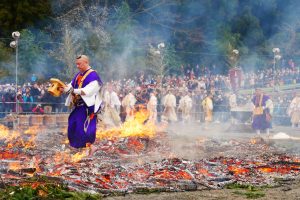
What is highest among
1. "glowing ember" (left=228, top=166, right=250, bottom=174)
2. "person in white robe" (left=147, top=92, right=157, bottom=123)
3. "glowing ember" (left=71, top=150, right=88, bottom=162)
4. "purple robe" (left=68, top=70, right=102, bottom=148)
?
"person in white robe" (left=147, top=92, right=157, bottom=123)

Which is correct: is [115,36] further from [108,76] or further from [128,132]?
[128,132]

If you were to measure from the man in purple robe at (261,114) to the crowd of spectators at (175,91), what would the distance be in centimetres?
657

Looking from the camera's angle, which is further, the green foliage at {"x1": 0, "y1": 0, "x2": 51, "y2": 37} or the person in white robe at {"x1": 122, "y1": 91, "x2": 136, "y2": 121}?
the green foliage at {"x1": 0, "y1": 0, "x2": 51, "y2": 37}

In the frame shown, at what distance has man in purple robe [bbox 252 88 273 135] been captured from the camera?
22603 millimetres

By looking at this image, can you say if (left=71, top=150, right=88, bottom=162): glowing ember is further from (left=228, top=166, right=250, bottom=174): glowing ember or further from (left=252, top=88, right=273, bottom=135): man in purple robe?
(left=252, top=88, right=273, bottom=135): man in purple robe

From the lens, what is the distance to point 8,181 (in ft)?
27.9

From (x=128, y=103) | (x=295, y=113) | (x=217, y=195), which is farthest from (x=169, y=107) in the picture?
(x=217, y=195)

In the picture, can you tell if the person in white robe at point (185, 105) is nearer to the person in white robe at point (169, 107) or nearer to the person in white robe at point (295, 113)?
the person in white robe at point (169, 107)

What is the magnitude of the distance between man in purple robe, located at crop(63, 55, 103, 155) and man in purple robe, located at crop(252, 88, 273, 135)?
40.5 feet

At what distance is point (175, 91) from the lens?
3072 cm

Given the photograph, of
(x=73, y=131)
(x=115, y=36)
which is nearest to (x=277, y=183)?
(x=73, y=131)

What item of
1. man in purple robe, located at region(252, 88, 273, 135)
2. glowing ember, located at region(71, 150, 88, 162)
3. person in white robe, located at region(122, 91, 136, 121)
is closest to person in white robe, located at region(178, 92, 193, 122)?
person in white robe, located at region(122, 91, 136, 121)

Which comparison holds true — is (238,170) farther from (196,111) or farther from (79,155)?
(196,111)

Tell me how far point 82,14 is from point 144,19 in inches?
180
